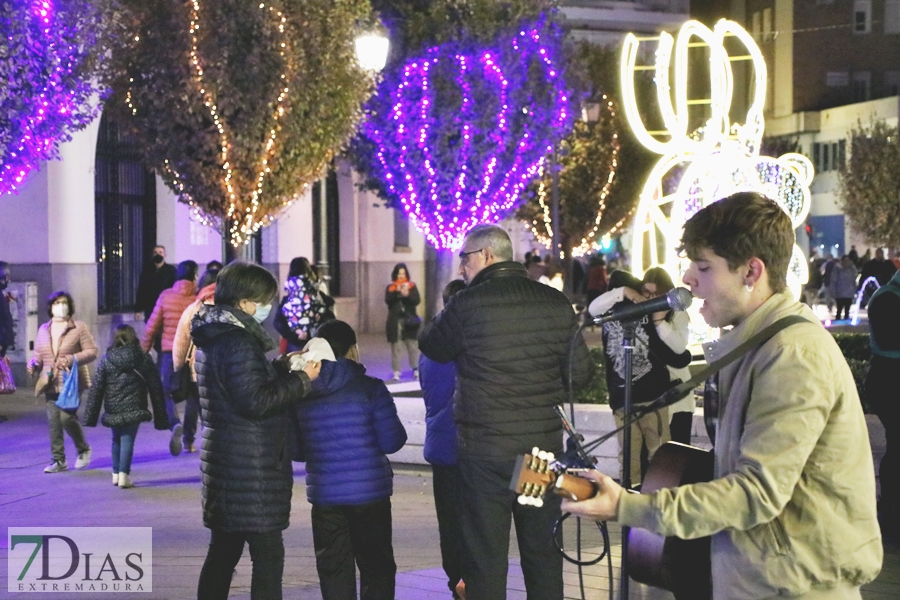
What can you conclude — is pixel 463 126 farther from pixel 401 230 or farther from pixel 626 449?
pixel 626 449

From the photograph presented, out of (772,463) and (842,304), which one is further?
(842,304)

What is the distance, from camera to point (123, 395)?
412 inches

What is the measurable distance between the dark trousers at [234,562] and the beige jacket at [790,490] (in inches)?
118

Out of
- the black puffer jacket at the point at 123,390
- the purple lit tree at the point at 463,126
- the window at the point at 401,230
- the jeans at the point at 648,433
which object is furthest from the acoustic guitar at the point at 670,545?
the window at the point at 401,230

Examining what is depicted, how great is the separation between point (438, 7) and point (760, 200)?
1963cm

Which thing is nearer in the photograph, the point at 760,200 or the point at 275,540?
the point at 760,200

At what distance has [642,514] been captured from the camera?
3.07 metres

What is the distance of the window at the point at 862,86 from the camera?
200 ft

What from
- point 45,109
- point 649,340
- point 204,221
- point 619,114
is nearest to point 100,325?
point 204,221

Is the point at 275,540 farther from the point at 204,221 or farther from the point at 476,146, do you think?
the point at 476,146

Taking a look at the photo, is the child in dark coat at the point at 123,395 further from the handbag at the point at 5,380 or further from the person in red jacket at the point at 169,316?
the handbag at the point at 5,380

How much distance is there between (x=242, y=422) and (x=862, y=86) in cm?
6005

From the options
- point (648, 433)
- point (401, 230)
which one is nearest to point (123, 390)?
point (648, 433)

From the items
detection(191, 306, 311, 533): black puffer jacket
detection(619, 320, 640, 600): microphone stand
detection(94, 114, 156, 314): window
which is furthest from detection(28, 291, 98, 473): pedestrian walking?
detection(619, 320, 640, 600): microphone stand
